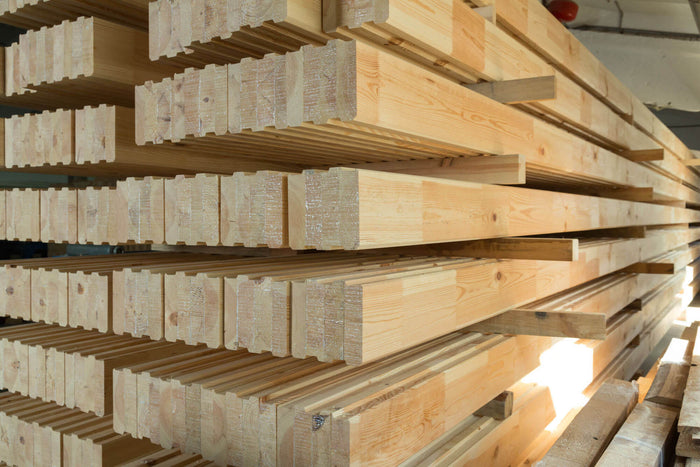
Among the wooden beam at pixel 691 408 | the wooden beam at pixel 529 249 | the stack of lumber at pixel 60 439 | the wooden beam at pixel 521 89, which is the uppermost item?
the wooden beam at pixel 521 89

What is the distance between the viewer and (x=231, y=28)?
197 cm

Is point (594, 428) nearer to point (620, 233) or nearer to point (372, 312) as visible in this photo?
point (372, 312)

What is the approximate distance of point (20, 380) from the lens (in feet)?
9.44

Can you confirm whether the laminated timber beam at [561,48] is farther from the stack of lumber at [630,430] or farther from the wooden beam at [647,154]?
the stack of lumber at [630,430]

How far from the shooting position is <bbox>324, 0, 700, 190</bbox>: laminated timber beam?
6.40 feet

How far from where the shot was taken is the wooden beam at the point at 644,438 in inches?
92.1

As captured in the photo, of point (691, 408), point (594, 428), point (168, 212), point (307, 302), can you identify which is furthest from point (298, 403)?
point (691, 408)

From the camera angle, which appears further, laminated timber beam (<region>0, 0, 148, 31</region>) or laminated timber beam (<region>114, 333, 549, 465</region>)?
laminated timber beam (<region>0, 0, 148, 31</region>)

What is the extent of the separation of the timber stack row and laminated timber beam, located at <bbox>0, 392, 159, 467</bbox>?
13 millimetres

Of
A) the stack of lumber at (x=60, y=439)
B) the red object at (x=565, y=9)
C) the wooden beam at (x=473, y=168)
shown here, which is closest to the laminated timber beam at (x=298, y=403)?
the stack of lumber at (x=60, y=439)

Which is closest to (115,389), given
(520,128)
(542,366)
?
(520,128)

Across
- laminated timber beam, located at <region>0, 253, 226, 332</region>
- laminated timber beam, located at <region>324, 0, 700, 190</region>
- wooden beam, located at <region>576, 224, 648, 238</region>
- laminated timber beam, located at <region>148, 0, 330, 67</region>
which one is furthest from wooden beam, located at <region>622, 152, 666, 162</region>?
laminated timber beam, located at <region>148, 0, 330, 67</region>

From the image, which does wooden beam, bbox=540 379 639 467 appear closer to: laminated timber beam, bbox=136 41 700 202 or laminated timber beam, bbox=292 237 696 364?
laminated timber beam, bbox=292 237 696 364

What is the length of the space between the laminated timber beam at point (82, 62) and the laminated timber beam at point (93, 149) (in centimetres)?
15
